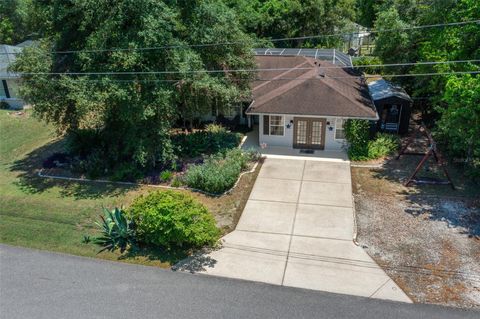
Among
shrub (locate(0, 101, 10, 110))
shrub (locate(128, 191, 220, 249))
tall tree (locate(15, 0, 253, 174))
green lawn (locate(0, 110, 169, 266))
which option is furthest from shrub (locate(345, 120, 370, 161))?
shrub (locate(0, 101, 10, 110))

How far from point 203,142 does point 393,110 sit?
34.3 ft

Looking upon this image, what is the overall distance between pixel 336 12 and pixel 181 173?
1008 inches

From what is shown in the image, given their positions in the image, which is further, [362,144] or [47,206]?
[362,144]

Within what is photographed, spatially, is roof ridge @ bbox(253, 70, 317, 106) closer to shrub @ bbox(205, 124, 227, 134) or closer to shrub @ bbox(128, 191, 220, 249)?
shrub @ bbox(205, 124, 227, 134)

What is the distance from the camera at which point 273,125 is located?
65.1 ft

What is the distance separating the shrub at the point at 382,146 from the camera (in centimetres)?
1880

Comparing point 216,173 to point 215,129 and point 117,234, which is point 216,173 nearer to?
point 117,234

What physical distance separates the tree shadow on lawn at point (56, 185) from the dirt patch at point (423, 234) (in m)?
10.1

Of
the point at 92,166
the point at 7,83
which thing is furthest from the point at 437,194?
the point at 7,83

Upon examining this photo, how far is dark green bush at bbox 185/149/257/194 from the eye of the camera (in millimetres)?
15875

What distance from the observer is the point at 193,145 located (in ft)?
64.9

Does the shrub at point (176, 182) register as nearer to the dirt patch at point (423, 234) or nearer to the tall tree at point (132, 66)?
the tall tree at point (132, 66)

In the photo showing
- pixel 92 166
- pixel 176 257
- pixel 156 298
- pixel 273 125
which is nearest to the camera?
pixel 156 298

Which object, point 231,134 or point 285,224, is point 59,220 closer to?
point 285,224
